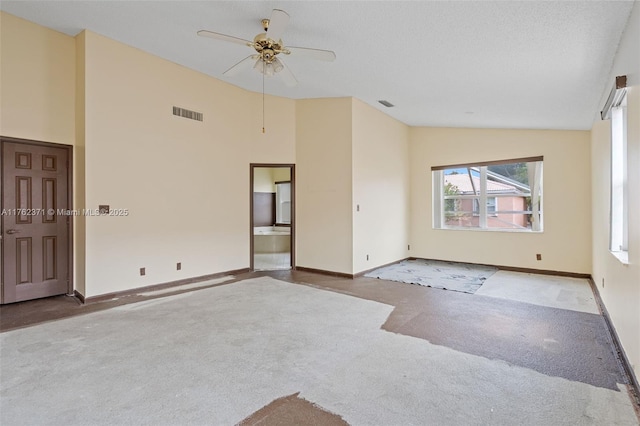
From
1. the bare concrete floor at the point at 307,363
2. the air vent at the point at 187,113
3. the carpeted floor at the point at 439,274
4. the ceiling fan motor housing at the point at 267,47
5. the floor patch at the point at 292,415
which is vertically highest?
the ceiling fan motor housing at the point at 267,47

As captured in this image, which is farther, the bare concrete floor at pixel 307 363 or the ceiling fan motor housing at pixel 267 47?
the ceiling fan motor housing at pixel 267 47

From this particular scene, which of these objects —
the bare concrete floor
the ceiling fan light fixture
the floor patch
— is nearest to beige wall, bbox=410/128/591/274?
the bare concrete floor

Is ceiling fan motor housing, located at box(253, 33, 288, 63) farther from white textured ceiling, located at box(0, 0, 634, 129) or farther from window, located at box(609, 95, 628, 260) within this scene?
window, located at box(609, 95, 628, 260)

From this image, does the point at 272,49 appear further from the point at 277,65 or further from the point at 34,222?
the point at 34,222

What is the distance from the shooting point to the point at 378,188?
594cm

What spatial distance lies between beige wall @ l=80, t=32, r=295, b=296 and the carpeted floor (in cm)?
267

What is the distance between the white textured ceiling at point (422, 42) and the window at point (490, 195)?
1184 millimetres

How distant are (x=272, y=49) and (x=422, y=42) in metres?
1.45

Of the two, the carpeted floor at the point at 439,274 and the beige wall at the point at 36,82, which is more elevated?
the beige wall at the point at 36,82

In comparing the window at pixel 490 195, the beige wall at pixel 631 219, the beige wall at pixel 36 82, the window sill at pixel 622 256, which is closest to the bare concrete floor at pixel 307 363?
the beige wall at pixel 631 219

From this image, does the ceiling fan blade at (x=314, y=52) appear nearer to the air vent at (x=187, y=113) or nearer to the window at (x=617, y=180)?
the air vent at (x=187, y=113)

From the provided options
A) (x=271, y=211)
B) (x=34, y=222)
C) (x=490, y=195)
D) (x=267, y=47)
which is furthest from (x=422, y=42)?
(x=271, y=211)

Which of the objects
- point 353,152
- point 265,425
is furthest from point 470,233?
point 265,425

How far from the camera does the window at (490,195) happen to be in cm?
569
